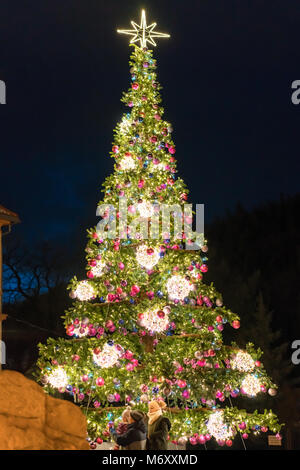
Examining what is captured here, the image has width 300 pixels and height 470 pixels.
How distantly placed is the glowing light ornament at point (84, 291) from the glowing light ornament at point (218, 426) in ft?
9.94

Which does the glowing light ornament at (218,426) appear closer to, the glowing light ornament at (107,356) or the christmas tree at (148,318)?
the christmas tree at (148,318)

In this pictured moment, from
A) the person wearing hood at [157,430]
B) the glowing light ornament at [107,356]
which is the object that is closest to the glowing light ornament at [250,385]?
the glowing light ornament at [107,356]

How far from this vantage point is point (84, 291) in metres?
11.7

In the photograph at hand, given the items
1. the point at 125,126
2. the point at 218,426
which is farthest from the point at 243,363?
the point at 125,126

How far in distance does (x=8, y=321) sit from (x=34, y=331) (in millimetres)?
1944

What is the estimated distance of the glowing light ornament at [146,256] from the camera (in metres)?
11.5

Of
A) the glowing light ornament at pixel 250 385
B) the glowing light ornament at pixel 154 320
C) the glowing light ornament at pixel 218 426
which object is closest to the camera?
the glowing light ornament at pixel 218 426

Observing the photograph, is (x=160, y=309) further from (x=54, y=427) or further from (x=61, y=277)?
(x=61, y=277)

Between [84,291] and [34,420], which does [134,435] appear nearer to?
[34,420]

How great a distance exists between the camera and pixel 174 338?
39.1 ft

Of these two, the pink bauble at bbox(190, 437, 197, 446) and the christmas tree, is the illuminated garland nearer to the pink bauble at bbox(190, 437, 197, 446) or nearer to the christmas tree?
the christmas tree

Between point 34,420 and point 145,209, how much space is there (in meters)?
5.52

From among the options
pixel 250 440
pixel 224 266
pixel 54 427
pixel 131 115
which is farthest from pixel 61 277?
pixel 54 427

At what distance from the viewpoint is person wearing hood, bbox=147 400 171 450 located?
891 centimetres
